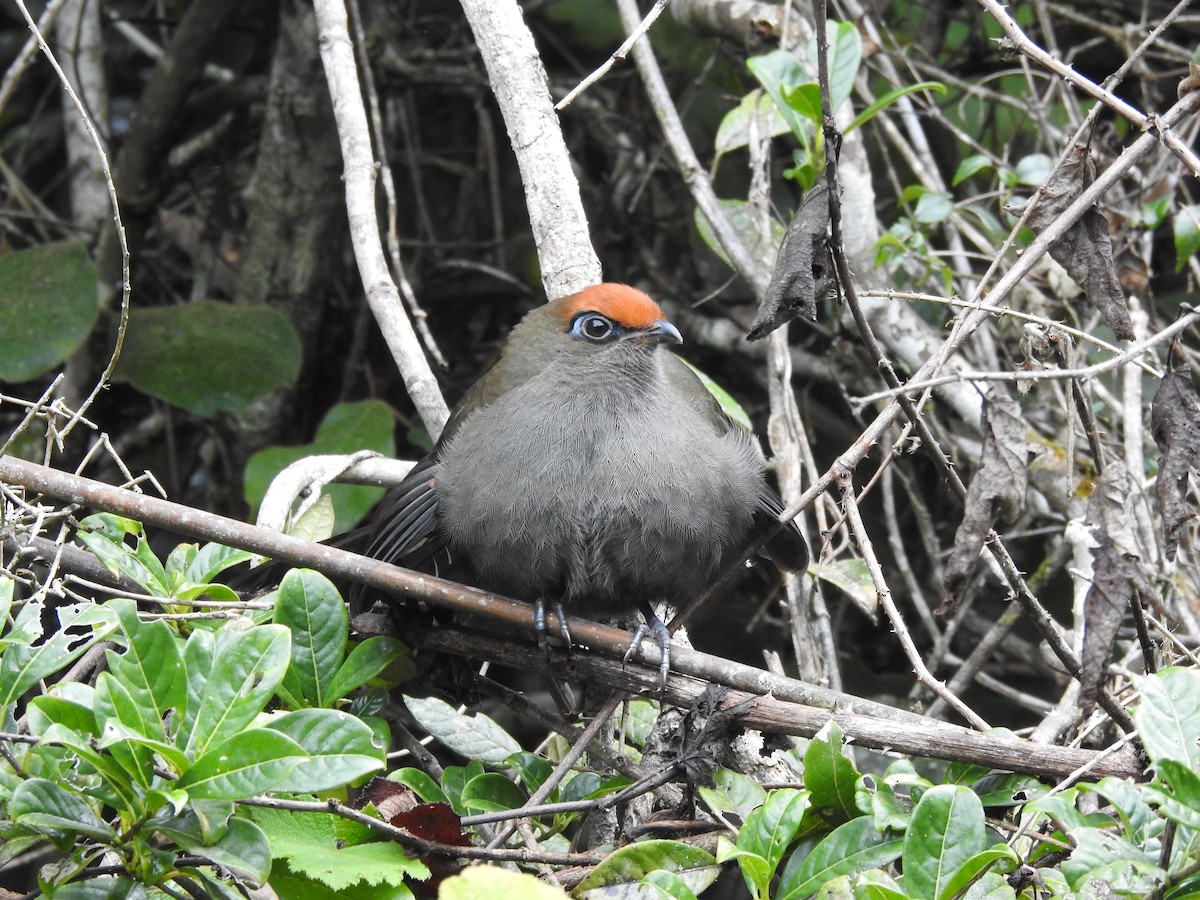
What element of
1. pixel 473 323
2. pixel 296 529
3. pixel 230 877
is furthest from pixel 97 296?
pixel 230 877

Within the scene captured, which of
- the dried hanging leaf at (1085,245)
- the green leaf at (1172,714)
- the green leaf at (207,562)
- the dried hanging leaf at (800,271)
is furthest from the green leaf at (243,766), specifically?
the dried hanging leaf at (1085,245)

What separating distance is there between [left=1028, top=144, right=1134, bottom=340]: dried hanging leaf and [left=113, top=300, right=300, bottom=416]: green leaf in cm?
310

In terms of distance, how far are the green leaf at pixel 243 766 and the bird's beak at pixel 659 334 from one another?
6.09 ft

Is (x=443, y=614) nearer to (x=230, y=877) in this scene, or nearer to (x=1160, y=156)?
(x=230, y=877)

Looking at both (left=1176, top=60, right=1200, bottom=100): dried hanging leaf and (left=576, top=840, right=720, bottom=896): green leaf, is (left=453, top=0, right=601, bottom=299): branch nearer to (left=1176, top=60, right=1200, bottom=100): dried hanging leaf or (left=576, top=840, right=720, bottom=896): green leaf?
(left=1176, top=60, right=1200, bottom=100): dried hanging leaf

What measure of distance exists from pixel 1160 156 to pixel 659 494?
2619 millimetres

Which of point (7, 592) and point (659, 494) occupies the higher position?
point (7, 592)

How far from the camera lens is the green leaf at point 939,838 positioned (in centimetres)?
190

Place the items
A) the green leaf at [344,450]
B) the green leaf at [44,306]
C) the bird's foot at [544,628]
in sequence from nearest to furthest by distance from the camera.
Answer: the bird's foot at [544,628] < the green leaf at [344,450] < the green leaf at [44,306]

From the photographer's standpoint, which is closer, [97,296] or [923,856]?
[923,856]

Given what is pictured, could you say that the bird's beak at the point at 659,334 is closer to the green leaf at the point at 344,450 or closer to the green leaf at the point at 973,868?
the green leaf at the point at 344,450

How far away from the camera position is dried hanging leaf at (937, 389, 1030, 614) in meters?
2.22

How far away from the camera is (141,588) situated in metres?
2.60

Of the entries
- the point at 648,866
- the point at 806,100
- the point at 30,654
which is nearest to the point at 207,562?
the point at 30,654
